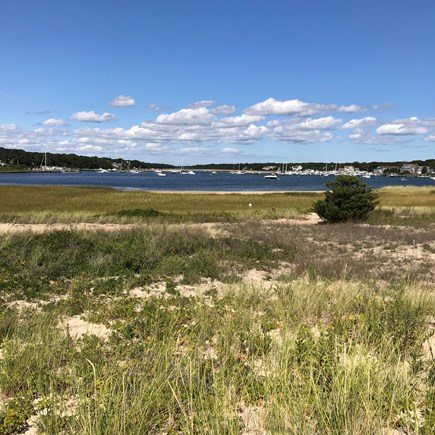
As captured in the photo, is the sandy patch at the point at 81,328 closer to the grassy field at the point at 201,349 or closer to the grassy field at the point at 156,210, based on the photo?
Answer: the grassy field at the point at 201,349

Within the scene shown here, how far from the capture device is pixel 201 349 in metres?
5.38

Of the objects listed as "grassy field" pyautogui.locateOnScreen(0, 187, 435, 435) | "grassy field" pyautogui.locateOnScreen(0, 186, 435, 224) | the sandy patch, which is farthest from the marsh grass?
"grassy field" pyautogui.locateOnScreen(0, 186, 435, 224)

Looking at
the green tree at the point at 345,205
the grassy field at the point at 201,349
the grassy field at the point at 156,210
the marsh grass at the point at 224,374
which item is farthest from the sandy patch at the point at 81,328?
the green tree at the point at 345,205

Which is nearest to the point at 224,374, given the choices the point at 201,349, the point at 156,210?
the point at 201,349

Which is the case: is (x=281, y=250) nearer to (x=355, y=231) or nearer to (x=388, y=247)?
(x=388, y=247)

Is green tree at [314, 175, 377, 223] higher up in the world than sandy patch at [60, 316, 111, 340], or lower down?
higher up

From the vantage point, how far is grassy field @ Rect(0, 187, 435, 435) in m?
3.69

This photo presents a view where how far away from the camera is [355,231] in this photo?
21.8 m

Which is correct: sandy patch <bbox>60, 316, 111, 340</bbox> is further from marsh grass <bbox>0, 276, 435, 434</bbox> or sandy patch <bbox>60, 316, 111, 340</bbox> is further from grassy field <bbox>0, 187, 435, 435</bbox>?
marsh grass <bbox>0, 276, 435, 434</bbox>

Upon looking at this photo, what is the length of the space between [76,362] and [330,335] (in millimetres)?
2926

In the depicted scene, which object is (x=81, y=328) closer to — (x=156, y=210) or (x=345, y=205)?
(x=345, y=205)

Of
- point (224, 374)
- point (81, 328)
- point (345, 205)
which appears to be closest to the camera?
point (224, 374)

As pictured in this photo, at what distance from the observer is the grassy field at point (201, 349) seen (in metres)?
3.69

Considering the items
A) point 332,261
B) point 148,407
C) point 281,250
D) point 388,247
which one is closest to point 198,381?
point 148,407
